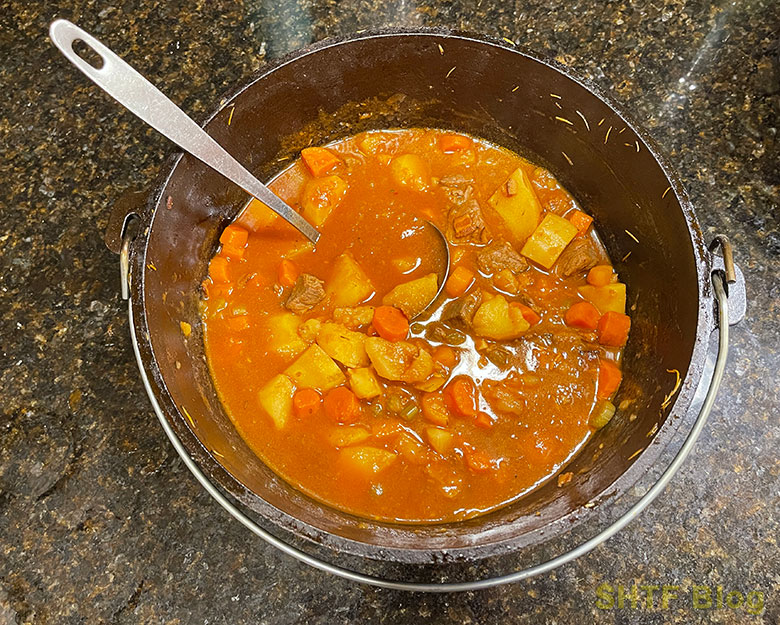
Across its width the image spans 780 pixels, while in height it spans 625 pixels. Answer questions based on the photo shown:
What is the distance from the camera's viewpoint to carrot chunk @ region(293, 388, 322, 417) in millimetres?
2334

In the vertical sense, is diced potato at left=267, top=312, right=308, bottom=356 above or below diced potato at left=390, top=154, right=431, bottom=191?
below

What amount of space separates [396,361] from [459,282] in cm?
40

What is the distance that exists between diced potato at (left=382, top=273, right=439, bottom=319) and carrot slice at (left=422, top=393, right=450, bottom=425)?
31cm

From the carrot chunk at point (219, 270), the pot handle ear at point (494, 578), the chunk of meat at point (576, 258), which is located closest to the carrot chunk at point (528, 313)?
the chunk of meat at point (576, 258)

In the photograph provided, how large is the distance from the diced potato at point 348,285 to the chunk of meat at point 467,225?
38 centimetres

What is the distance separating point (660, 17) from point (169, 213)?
225cm

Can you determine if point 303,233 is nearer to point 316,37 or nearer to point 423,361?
point 423,361

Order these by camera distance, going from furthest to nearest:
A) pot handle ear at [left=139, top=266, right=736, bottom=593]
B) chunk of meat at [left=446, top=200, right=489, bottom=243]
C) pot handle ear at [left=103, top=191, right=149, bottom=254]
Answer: chunk of meat at [left=446, top=200, right=489, bottom=243] → pot handle ear at [left=103, top=191, right=149, bottom=254] → pot handle ear at [left=139, top=266, right=736, bottom=593]

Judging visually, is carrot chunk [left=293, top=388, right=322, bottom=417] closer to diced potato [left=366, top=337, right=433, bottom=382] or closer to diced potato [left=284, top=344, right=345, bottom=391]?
diced potato [left=284, top=344, right=345, bottom=391]

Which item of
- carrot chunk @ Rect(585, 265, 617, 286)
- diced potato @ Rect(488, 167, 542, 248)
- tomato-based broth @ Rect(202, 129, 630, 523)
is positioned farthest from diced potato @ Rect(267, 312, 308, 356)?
carrot chunk @ Rect(585, 265, 617, 286)

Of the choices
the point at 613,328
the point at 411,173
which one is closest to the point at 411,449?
the point at 613,328

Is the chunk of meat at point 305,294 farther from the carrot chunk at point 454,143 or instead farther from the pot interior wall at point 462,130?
the carrot chunk at point 454,143

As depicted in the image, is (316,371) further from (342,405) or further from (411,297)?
(411,297)

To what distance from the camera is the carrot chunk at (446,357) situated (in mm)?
2377
